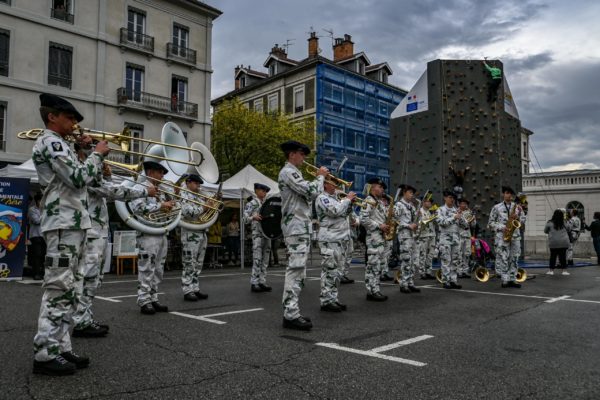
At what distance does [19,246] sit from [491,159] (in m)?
14.6

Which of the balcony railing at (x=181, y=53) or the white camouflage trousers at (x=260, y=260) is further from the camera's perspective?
the balcony railing at (x=181, y=53)

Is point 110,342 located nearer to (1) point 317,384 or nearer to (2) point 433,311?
(1) point 317,384

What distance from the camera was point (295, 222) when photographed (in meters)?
6.18

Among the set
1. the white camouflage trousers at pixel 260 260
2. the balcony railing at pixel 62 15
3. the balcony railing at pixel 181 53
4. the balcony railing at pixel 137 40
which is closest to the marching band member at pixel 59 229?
the white camouflage trousers at pixel 260 260

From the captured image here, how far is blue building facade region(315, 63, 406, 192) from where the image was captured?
3912 centimetres

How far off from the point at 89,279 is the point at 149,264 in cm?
142

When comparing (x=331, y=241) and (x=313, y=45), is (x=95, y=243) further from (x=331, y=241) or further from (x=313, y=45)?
(x=313, y=45)

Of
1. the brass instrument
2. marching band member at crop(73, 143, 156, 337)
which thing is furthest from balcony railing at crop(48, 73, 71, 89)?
marching band member at crop(73, 143, 156, 337)

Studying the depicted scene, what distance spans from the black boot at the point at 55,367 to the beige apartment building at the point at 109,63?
21.3 metres

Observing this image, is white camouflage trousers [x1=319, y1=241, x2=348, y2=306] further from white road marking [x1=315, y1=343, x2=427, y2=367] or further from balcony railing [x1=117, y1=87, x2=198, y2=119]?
balcony railing [x1=117, y1=87, x2=198, y2=119]

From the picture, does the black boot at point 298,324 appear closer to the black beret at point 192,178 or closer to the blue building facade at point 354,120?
the black beret at point 192,178

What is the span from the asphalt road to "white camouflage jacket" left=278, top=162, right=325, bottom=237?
1.27 meters

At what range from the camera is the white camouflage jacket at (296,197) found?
5965 millimetres

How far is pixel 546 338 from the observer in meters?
5.53
